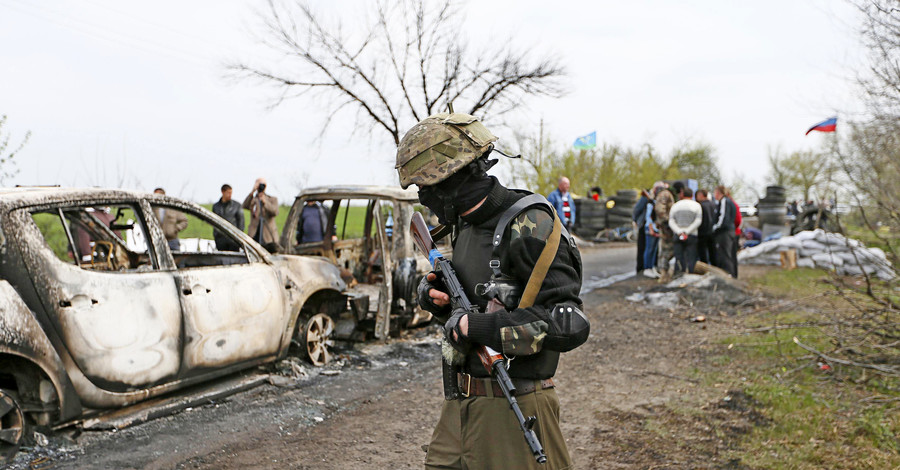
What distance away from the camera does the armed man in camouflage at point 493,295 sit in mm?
2285

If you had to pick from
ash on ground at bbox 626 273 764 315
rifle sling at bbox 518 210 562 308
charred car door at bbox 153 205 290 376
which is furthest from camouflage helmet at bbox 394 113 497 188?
ash on ground at bbox 626 273 764 315

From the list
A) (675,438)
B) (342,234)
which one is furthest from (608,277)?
(675,438)

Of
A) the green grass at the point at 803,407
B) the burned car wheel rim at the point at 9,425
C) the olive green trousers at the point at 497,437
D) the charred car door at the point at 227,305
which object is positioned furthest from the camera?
the charred car door at the point at 227,305

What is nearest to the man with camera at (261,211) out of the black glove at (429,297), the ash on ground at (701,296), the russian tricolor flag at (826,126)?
the ash on ground at (701,296)

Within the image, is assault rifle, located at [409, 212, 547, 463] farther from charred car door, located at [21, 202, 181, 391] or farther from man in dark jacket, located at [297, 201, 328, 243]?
man in dark jacket, located at [297, 201, 328, 243]

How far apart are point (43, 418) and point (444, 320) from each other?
3.04 meters

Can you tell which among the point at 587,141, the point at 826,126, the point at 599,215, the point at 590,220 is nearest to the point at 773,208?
the point at 599,215

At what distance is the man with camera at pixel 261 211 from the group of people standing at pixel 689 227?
687 centimetres

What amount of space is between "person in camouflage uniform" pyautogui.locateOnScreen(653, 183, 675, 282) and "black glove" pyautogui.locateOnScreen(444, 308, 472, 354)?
11284 mm

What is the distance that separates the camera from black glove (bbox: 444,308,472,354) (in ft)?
7.78

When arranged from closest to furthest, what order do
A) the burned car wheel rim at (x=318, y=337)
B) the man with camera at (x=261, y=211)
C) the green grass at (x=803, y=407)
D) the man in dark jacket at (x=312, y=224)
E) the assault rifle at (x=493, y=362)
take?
the assault rifle at (x=493, y=362), the green grass at (x=803, y=407), the burned car wheel rim at (x=318, y=337), the man in dark jacket at (x=312, y=224), the man with camera at (x=261, y=211)

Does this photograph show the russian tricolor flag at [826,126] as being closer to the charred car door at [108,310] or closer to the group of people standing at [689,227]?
the group of people standing at [689,227]

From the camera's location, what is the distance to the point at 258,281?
5926mm

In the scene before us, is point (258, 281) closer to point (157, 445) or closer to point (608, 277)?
point (157, 445)
